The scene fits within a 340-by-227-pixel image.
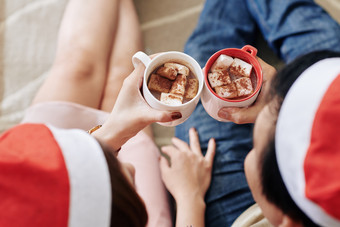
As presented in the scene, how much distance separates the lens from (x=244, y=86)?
0.58m

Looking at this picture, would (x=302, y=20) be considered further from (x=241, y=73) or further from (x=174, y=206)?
(x=174, y=206)

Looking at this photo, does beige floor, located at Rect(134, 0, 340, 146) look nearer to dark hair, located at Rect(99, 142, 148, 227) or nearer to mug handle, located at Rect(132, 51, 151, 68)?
mug handle, located at Rect(132, 51, 151, 68)

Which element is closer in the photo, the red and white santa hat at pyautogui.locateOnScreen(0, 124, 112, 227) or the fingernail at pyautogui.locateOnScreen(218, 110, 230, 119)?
the red and white santa hat at pyautogui.locateOnScreen(0, 124, 112, 227)

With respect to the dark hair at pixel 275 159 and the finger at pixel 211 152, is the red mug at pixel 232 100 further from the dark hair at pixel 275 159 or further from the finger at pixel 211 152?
the finger at pixel 211 152

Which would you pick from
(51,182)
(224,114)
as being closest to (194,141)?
(224,114)

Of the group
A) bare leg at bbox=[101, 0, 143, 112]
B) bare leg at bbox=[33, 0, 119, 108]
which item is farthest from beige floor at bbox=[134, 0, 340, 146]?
bare leg at bbox=[33, 0, 119, 108]

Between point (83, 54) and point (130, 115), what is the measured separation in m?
0.40

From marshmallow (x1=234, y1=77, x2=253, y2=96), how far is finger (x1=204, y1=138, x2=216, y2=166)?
368mm

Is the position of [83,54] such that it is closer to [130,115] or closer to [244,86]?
[130,115]

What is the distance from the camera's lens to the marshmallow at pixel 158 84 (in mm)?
569

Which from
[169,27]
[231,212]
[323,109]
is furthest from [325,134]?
[169,27]

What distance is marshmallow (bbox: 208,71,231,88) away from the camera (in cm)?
58

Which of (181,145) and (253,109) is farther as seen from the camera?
(181,145)

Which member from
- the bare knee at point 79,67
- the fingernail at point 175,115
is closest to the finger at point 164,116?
the fingernail at point 175,115
